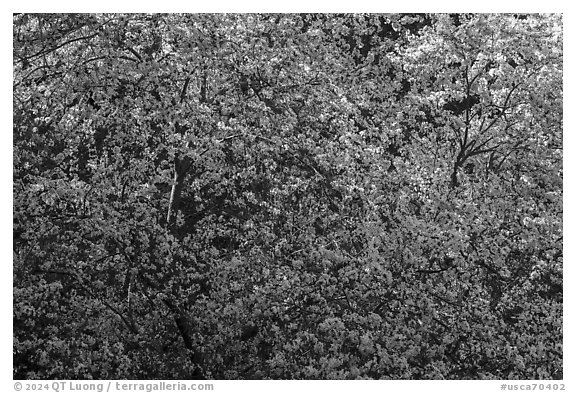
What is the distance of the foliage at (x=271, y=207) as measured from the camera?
511 cm

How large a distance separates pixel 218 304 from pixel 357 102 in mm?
1579

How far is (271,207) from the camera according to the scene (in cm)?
528

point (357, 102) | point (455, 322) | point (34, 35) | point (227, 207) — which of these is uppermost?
point (34, 35)

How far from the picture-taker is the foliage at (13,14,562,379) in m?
5.11

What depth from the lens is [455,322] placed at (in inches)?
206

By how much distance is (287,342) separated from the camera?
5137 mm

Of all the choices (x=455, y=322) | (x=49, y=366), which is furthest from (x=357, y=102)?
(x=49, y=366)
